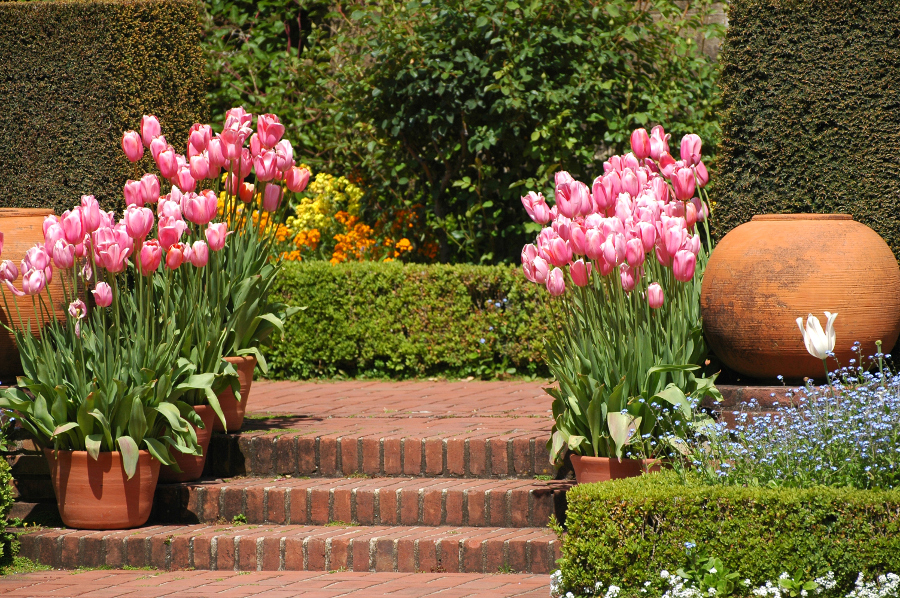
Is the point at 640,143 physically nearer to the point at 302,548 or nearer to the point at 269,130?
the point at 269,130

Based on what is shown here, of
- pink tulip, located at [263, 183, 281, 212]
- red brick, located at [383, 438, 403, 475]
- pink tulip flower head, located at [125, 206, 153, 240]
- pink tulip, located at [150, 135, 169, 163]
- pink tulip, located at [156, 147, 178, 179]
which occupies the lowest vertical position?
red brick, located at [383, 438, 403, 475]

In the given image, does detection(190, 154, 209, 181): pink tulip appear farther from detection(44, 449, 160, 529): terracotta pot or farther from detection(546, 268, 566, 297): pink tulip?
detection(546, 268, 566, 297): pink tulip

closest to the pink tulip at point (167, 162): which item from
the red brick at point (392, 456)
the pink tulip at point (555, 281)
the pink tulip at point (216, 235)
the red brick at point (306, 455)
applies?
the pink tulip at point (216, 235)

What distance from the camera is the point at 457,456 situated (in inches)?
210

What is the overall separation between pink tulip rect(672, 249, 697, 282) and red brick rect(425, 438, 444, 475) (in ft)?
5.23

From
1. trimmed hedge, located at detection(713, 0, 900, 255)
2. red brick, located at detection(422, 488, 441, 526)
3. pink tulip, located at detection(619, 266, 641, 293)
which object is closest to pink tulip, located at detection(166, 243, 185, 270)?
red brick, located at detection(422, 488, 441, 526)

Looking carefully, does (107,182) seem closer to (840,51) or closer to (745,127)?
(745,127)

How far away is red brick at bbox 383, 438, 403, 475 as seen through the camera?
17.7 feet

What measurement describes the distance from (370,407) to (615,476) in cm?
261

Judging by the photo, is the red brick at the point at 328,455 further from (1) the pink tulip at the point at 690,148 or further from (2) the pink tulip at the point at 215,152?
(1) the pink tulip at the point at 690,148

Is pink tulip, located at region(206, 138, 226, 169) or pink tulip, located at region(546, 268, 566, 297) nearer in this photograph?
pink tulip, located at region(546, 268, 566, 297)

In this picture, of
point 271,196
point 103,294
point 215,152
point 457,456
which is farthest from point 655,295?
point 103,294

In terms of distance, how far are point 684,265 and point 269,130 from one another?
2371 millimetres

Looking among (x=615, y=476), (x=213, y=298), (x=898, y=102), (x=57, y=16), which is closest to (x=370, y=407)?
(x=213, y=298)
